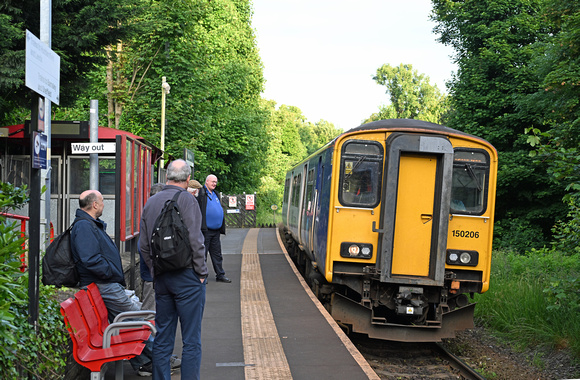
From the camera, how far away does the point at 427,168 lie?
883 cm

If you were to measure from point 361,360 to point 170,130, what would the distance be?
18236mm

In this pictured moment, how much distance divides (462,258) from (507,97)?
1948 cm

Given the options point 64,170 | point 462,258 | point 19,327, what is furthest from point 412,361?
point 64,170

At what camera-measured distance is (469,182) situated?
8969 millimetres

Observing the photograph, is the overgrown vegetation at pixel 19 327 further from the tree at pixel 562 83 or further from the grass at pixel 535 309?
the tree at pixel 562 83

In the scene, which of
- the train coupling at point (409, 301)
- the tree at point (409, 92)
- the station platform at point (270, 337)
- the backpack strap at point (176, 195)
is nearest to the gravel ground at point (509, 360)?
the train coupling at point (409, 301)

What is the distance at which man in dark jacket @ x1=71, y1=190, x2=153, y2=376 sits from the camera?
518cm

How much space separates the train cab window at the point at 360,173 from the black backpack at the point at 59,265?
4.53m

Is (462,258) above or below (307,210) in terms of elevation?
below

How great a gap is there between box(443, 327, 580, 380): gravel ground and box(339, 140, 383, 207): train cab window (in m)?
2.73

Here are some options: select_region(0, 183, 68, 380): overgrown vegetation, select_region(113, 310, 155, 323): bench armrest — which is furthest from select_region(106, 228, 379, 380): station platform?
select_region(0, 183, 68, 380): overgrown vegetation

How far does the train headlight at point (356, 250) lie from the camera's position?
8742 mm

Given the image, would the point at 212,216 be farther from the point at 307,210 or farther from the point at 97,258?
the point at 97,258

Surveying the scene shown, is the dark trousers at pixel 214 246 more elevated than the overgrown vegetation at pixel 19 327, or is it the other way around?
the overgrown vegetation at pixel 19 327
